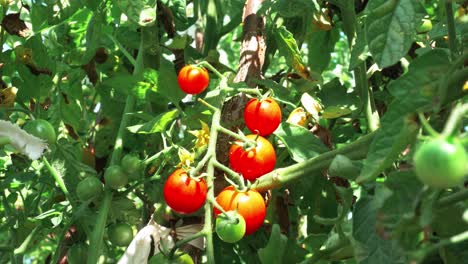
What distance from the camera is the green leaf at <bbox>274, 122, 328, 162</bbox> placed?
106 cm

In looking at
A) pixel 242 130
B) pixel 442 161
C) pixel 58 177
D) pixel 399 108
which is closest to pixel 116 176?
pixel 58 177

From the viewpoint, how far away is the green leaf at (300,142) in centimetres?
106

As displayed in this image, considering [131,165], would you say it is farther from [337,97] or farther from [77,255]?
[337,97]

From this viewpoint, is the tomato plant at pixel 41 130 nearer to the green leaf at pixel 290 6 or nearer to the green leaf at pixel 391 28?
the green leaf at pixel 290 6

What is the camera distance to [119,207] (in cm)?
119

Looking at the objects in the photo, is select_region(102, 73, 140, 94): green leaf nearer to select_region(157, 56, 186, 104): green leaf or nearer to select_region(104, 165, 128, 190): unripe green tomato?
select_region(157, 56, 186, 104): green leaf

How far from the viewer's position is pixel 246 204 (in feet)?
3.11

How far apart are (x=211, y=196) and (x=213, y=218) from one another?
4.5 inches

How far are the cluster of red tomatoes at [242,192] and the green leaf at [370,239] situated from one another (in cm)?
19

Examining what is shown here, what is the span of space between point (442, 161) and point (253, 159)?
0.57 meters

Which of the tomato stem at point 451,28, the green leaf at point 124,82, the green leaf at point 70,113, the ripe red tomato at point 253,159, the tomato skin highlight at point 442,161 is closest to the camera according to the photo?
the tomato skin highlight at point 442,161

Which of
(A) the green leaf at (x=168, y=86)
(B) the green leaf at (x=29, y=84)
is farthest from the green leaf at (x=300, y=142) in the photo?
(B) the green leaf at (x=29, y=84)

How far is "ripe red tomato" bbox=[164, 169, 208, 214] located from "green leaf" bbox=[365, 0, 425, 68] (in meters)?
0.34

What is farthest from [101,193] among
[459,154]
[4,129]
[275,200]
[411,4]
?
[459,154]
